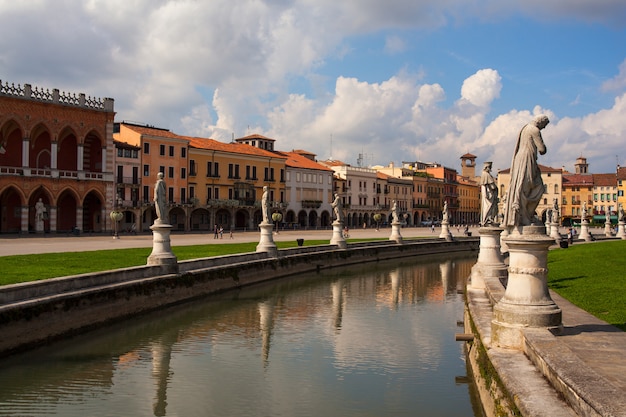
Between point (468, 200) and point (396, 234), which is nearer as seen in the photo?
point (396, 234)

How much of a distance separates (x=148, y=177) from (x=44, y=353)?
50.3m

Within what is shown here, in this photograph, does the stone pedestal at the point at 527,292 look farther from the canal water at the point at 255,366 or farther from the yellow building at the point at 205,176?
the yellow building at the point at 205,176

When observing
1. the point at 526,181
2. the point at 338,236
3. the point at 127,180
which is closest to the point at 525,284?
the point at 526,181

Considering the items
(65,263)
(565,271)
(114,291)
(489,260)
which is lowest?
(114,291)

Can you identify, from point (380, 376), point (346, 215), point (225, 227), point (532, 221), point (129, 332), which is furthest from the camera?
point (346, 215)

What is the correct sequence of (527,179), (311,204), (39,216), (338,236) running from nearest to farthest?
(527,179), (338,236), (39,216), (311,204)

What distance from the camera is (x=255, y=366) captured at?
47.3ft

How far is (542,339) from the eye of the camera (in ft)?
27.6

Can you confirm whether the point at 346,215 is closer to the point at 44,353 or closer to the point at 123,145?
the point at 123,145

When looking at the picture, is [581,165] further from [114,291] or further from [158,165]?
[114,291]

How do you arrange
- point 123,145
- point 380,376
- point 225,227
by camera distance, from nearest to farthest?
point 380,376, point 123,145, point 225,227

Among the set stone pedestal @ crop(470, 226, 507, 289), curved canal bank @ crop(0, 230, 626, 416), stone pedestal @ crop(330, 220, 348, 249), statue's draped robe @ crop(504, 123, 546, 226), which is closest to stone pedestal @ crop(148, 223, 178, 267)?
stone pedestal @ crop(470, 226, 507, 289)

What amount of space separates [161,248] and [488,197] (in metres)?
11.4

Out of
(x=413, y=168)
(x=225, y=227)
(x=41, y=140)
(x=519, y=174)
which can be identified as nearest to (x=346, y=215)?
(x=225, y=227)
